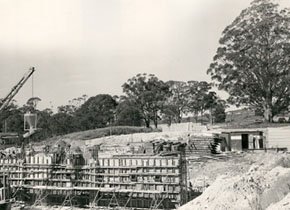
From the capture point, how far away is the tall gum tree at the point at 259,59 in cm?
4766

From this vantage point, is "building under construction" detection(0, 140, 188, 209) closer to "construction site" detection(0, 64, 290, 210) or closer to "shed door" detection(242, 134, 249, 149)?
"construction site" detection(0, 64, 290, 210)

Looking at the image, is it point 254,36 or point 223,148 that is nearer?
point 223,148

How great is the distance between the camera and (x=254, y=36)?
48.6 meters

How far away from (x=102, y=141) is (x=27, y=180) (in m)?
23.2

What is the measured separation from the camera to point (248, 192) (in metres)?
18.0

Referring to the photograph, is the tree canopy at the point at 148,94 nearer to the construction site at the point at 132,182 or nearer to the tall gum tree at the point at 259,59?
the tall gum tree at the point at 259,59

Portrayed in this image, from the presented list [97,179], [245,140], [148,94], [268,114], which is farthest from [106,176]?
[148,94]

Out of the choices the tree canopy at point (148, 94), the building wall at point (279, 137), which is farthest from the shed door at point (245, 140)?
the tree canopy at point (148, 94)

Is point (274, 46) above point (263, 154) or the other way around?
above

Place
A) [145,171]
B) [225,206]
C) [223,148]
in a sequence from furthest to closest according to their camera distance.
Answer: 1. [223,148]
2. [145,171]
3. [225,206]

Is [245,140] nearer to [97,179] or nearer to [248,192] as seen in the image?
[97,179]

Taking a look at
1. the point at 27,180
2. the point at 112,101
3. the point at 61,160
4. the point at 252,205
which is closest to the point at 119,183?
Answer: the point at 61,160

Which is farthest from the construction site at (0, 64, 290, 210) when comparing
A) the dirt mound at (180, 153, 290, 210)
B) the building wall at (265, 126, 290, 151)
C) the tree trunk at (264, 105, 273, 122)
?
the tree trunk at (264, 105, 273, 122)

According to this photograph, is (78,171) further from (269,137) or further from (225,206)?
(269,137)
